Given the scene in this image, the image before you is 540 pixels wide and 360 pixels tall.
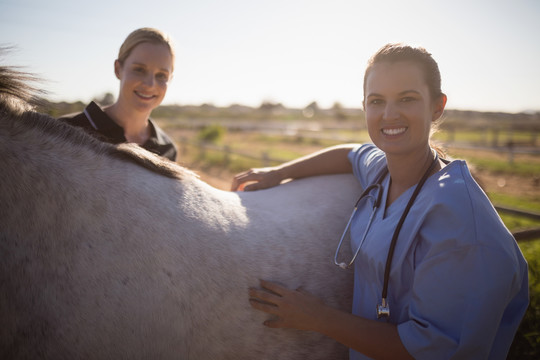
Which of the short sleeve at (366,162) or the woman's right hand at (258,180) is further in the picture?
the woman's right hand at (258,180)

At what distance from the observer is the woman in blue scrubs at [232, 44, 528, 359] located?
1.13 metres

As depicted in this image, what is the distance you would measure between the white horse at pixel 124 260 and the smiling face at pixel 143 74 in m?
1.06

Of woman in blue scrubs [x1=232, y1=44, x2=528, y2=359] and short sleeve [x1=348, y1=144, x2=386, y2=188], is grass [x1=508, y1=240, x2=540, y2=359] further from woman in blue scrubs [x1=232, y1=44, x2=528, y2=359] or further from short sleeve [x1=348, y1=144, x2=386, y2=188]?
short sleeve [x1=348, y1=144, x2=386, y2=188]

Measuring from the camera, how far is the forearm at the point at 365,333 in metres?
1.30

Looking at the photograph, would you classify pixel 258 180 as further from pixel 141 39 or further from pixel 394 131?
pixel 141 39

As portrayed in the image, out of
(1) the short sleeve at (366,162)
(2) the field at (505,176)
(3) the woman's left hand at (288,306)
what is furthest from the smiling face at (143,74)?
(3) the woman's left hand at (288,306)

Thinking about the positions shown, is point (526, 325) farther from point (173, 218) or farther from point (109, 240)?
point (109, 240)

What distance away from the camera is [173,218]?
1598 millimetres

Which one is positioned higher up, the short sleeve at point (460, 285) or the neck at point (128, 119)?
the neck at point (128, 119)

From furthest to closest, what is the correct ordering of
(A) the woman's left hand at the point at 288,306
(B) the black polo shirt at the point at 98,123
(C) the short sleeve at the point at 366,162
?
(B) the black polo shirt at the point at 98,123, (C) the short sleeve at the point at 366,162, (A) the woman's left hand at the point at 288,306

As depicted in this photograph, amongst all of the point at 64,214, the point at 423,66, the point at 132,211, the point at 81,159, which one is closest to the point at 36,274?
the point at 64,214

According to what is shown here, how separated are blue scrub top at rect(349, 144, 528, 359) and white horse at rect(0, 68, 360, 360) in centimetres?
54

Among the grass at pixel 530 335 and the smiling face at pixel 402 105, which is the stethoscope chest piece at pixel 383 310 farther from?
the grass at pixel 530 335

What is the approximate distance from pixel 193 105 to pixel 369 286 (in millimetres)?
103481
